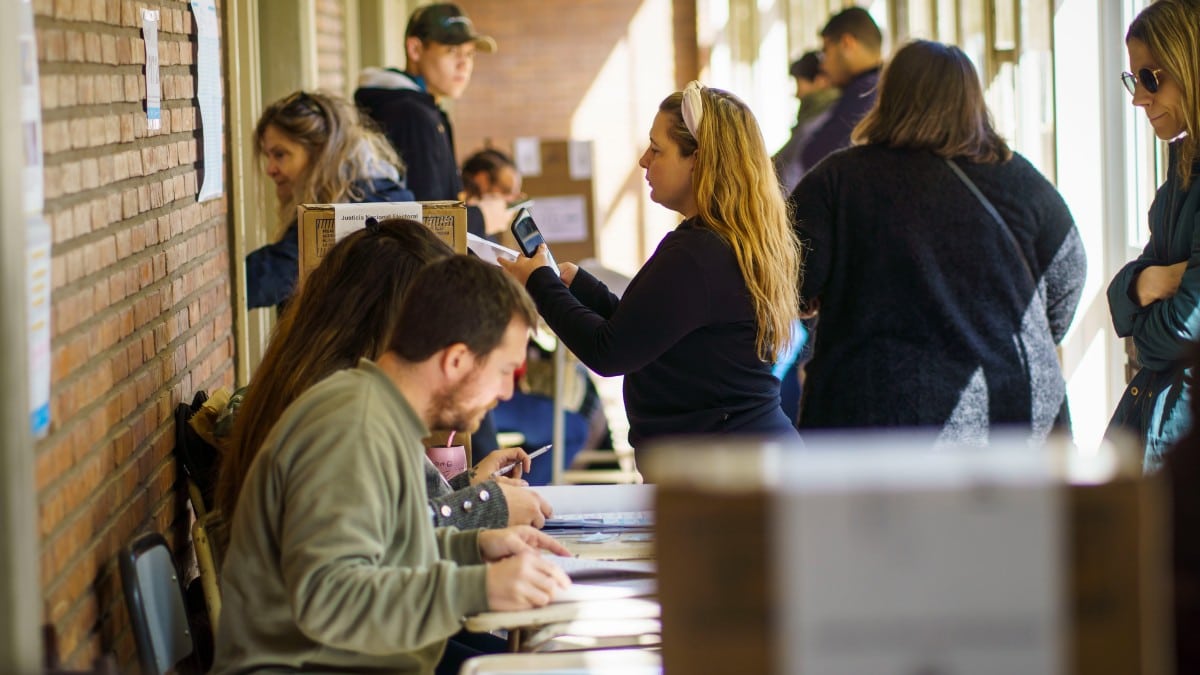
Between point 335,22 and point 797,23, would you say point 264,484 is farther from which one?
point 797,23

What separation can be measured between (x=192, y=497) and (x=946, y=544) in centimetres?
182

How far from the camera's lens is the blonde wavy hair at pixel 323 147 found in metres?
3.76

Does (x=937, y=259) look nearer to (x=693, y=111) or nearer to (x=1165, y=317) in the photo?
(x=1165, y=317)

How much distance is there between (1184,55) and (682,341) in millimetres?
1100

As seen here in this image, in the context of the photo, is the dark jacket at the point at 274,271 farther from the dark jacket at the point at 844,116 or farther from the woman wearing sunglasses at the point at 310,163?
the dark jacket at the point at 844,116

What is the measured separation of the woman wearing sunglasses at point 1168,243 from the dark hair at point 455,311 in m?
1.39

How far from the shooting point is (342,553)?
1.83 meters

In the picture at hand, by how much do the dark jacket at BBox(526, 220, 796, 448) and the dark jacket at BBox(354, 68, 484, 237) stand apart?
1886 millimetres

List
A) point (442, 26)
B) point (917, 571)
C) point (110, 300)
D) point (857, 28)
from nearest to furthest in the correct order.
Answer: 1. point (917, 571)
2. point (110, 300)
3. point (442, 26)
4. point (857, 28)

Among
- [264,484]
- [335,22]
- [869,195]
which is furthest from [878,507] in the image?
[335,22]

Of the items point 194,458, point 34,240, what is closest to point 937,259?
point 194,458

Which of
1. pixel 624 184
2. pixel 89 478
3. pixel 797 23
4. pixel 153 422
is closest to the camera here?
pixel 89 478

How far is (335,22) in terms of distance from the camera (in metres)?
7.18

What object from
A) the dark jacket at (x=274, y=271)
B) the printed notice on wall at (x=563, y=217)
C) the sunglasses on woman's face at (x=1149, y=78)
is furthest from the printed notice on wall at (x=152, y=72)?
the printed notice on wall at (x=563, y=217)
